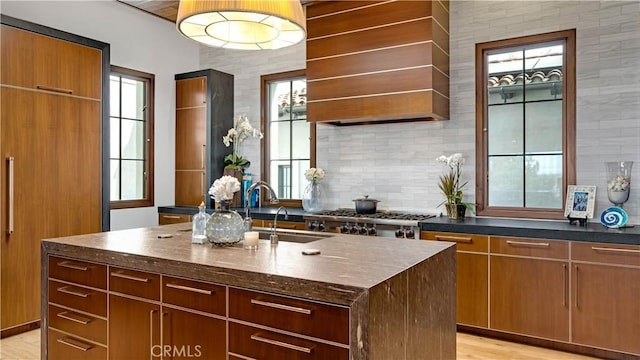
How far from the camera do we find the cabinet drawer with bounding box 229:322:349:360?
1.61 meters

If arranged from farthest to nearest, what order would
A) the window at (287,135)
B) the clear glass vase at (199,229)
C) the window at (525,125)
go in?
the window at (287,135) → the window at (525,125) → the clear glass vase at (199,229)

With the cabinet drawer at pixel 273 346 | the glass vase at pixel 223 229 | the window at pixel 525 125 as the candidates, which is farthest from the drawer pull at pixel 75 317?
the window at pixel 525 125

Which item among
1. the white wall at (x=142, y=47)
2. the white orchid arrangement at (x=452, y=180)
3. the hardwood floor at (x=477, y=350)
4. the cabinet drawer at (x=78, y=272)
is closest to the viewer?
the cabinet drawer at (x=78, y=272)

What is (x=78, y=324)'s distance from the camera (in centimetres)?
240

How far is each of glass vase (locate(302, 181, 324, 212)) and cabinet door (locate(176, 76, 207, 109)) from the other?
1.65m

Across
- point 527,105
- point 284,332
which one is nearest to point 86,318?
point 284,332

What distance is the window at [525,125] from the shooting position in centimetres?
367

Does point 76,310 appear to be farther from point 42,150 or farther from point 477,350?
point 477,350

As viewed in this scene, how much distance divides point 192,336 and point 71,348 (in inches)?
36.4

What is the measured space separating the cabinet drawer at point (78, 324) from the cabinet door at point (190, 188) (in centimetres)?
269

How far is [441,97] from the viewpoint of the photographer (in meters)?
3.93

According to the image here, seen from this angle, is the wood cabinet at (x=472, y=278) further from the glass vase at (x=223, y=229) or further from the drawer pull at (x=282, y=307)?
the drawer pull at (x=282, y=307)

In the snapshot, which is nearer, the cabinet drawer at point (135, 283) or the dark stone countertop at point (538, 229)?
the cabinet drawer at point (135, 283)

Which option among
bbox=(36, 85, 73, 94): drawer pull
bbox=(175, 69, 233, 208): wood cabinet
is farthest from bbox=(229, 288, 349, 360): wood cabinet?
bbox=(175, 69, 233, 208): wood cabinet
